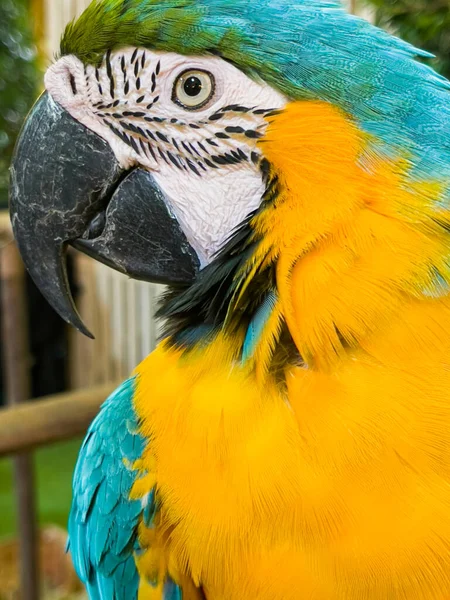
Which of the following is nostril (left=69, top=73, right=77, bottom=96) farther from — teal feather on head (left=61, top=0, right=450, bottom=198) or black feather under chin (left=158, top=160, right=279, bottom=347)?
black feather under chin (left=158, top=160, right=279, bottom=347)

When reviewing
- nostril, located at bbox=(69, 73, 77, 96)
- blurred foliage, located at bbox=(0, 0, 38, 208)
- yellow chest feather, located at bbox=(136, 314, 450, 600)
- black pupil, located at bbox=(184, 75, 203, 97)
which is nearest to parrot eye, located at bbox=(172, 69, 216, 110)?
black pupil, located at bbox=(184, 75, 203, 97)

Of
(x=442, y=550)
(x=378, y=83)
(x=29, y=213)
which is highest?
(x=378, y=83)

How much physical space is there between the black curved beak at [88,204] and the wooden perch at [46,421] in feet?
2.25

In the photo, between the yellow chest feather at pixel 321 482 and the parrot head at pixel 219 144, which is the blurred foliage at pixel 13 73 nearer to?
the parrot head at pixel 219 144

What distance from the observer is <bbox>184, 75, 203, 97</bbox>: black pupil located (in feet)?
2.23

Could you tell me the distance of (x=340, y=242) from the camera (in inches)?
24.4

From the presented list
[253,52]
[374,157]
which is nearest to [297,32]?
[253,52]

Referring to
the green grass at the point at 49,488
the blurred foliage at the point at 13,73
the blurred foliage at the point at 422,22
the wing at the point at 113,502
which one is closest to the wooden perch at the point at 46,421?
the wing at the point at 113,502

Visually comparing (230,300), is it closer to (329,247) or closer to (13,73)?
(329,247)

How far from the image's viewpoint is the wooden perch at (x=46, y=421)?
4.44 feet

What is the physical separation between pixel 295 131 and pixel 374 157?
0.29 feet

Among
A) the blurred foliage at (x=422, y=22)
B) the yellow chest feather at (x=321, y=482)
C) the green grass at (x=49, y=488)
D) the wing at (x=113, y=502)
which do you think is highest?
the blurred foliage at (x=422, y=22)

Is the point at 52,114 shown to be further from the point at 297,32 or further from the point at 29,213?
the point at 297,32

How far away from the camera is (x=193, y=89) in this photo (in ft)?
2.25
